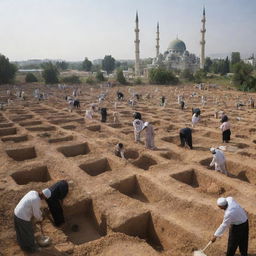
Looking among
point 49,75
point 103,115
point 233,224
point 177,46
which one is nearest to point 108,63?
point 177,46

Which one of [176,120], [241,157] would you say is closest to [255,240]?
[241,157]

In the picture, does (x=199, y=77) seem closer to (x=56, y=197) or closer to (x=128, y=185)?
(x=128, y=185)

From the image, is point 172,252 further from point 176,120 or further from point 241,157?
point 176,120

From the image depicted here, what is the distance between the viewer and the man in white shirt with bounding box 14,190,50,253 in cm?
529

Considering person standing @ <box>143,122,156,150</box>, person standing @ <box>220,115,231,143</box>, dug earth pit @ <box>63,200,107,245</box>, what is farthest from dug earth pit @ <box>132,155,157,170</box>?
person standing @ <box>220,115,231,143</box>

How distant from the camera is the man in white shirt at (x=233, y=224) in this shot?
16.3 feet

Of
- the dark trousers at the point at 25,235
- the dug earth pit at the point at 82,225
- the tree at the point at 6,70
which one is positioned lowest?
the dug earth pit at the point at 82,225

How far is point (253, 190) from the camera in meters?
7.99

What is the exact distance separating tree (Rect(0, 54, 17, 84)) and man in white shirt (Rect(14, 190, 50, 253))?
145 feet

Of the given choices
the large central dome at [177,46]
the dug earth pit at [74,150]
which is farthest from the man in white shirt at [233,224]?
the large central dome at [177,46]

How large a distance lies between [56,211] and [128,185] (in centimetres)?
296

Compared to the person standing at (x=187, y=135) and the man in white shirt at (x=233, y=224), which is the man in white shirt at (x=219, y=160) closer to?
the person standing at (x=187, y=135)

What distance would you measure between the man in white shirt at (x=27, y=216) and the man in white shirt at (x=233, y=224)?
3.33 m

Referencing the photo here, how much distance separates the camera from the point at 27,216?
17.4 ft
